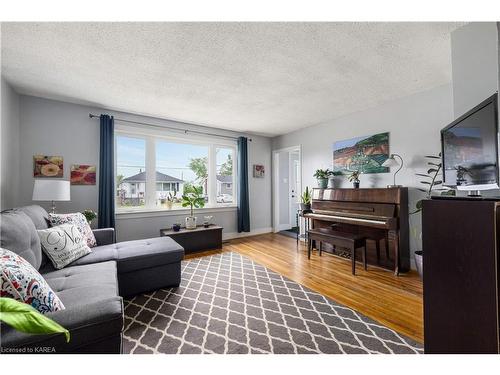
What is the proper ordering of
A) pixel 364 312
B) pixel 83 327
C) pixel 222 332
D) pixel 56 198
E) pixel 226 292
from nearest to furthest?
pixel 83 327, pixel 222 332, pixel 364 312, pixel 226 292, pixel 56 198

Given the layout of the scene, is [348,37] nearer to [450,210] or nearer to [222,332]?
[450,210]

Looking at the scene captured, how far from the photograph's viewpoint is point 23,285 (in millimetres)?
1031

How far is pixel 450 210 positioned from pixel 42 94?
14.5 ft

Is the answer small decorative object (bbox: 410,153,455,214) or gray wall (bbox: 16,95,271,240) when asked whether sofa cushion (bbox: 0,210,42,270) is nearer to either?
gray wall (bbox: 16,95,271,240)

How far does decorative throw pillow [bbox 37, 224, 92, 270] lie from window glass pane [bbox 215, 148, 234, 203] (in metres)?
2.81

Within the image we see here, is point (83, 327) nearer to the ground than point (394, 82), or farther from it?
nearer to the ground

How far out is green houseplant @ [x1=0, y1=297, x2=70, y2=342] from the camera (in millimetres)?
541

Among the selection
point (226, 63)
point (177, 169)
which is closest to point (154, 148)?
point (177, 169)

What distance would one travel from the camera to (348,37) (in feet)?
5.95

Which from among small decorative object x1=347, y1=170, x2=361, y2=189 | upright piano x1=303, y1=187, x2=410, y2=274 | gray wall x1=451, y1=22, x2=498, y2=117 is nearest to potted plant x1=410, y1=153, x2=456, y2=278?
upright piano x1=303, y1=187, x2=410, y2=274

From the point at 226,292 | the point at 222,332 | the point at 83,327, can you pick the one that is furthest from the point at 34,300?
the point at 226,292

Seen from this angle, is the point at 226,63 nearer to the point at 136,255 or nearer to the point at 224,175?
the point at 136,255

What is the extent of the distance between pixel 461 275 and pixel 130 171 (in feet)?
13.8
